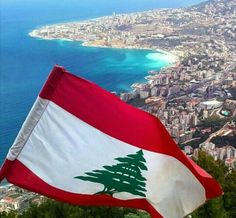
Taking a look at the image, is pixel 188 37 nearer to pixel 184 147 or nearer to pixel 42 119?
pixel 184 147

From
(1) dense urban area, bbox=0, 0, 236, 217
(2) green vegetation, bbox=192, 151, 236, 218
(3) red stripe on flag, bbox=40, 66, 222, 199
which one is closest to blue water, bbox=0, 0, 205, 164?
(1) dense urban area, bbox=0, 0, 236, 217

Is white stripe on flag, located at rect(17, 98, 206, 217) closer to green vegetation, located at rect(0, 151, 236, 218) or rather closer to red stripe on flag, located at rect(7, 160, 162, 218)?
red stripe on flag, located at rect(7, 160, 162, 218)

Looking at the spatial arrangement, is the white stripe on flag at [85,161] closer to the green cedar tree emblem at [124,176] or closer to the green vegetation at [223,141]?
the green cedar tree emblem at [124,176]

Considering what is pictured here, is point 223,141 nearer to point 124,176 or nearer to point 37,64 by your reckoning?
point 124,176

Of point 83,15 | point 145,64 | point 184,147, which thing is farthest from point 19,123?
point 83,15

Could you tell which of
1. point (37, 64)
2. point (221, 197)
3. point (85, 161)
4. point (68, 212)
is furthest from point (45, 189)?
point (37, 64)

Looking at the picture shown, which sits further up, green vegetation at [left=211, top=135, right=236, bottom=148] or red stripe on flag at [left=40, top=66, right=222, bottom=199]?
red stripe on flag at [left=40, top=66, right=222, bottom=199]
